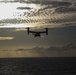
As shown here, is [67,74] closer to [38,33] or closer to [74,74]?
[74,74]

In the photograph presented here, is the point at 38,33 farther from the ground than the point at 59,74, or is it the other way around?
the point at 38,33

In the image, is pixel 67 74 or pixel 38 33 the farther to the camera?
pixel 67 74

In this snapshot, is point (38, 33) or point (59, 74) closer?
point (38, 33)

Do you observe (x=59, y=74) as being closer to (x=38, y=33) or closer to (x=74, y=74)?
(x=74, y=74)

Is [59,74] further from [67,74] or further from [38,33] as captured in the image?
[38,33]

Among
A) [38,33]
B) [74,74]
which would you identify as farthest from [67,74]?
[38,33]

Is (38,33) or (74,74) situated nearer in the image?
(38,33)

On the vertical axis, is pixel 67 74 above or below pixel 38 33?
below
